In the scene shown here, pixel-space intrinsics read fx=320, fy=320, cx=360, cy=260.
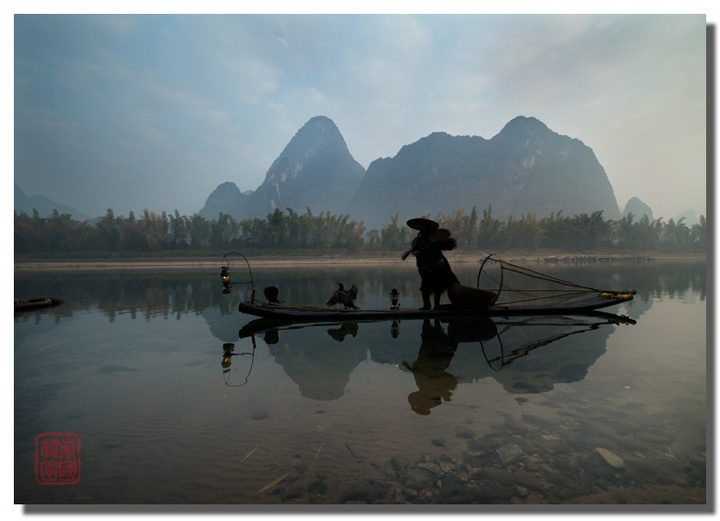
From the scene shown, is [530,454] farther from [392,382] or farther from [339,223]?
[339,223]

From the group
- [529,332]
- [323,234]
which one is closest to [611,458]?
[529,332]

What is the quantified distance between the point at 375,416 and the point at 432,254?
6217 mm

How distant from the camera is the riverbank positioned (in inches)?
1937

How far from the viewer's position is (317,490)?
119 inches

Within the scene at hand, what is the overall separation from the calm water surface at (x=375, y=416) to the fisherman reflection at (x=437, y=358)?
0.15 ft

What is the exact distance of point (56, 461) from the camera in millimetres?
3324

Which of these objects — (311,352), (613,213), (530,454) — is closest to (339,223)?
(311,352)

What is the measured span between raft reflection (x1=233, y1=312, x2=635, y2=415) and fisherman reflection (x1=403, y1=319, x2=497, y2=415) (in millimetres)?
15

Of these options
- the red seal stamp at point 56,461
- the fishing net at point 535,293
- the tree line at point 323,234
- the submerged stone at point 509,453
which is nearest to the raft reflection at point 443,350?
the fishing net at point 535,293

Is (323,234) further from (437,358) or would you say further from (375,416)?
(375,416)

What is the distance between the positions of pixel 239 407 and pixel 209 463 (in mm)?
1287

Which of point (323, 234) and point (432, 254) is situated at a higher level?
point (323, 234)

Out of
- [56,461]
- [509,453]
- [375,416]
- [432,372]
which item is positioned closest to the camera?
[56,461]

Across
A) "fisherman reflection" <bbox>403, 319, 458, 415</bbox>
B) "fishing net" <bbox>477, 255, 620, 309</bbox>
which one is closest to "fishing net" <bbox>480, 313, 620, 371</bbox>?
"fishing net" <bbox>477, 255, 620, 309</bbox>
